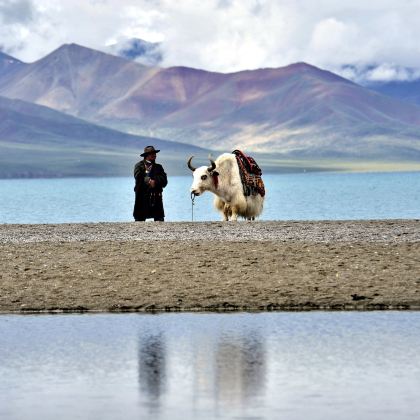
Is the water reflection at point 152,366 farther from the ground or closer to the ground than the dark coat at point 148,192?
closer to the ground

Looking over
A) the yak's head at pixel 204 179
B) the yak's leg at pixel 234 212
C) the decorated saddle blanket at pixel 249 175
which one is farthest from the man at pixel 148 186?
the decorated saddle blanket at pixel 249 175

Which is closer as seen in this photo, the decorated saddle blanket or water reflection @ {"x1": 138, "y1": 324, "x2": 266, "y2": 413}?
water reflection @ {"x1": 138, "y1": 324, "x2": 266, "y2": 413}

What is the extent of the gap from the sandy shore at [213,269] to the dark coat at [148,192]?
7.97 feet

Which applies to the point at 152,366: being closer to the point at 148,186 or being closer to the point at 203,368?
the point at 203,368

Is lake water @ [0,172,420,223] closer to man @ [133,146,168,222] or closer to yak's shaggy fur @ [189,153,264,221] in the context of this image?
yak's shaggy fur @ [189,153,264,221]

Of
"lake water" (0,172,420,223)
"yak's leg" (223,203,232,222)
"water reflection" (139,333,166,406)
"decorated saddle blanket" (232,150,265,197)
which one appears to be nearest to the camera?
"water reflection" (139,333,166,406)

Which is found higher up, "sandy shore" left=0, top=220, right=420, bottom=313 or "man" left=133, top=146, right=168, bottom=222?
"man" left=133, top=146, right=168, bottom=222

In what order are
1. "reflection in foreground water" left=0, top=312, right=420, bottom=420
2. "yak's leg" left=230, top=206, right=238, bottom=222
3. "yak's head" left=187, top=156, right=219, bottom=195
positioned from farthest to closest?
1. "yak's leg" left=230, top=206, right=238, bottom=222
2. "yak's head" left=187, top=156, right=219, bottom=195
3. "reflection in foreground water" left=0, top=312, right=420, bottom=420

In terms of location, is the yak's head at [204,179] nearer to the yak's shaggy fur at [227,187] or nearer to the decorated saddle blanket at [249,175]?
the yak's shaggy fur at [227,187]

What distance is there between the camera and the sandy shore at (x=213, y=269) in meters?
12.2

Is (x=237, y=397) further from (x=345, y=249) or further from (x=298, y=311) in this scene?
(x=345, y=249)

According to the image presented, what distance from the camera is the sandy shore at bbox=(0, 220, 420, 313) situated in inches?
482

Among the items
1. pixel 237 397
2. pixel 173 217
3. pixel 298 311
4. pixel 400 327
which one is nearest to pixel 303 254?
pixel 298 311

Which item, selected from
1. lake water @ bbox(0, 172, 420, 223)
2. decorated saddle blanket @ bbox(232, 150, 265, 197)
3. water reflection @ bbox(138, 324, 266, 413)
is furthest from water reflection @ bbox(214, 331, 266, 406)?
lake water @ bbox(0, 172, 420, 223)
